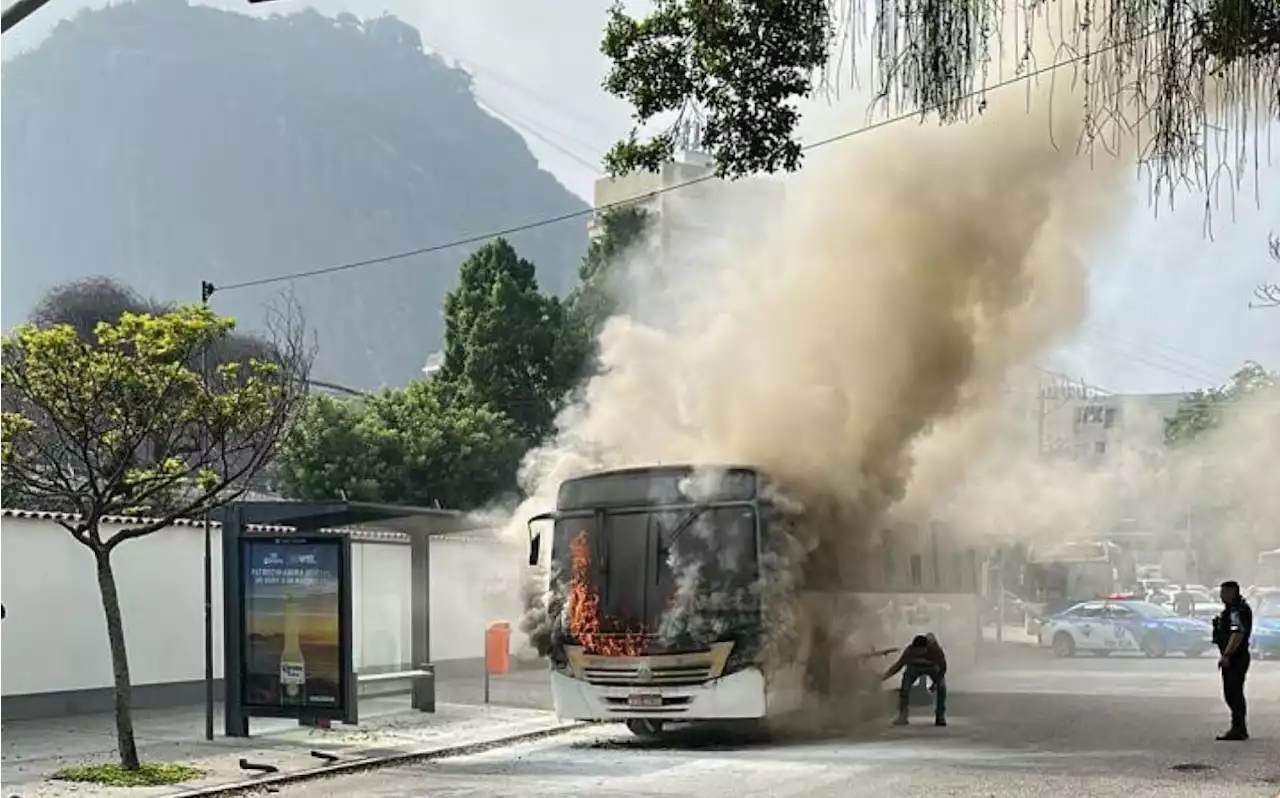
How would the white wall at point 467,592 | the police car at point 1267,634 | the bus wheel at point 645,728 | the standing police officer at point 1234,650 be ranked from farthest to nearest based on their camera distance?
1. the police car at point 1267,634
2. the white wall at point 467,592
3. the bus wheel at point 645,728
4. the standing police officer at point 1234,650

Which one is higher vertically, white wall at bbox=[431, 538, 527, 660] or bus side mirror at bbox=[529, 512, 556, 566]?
bus side mirror at bbox=[529, 512, 556, 566]

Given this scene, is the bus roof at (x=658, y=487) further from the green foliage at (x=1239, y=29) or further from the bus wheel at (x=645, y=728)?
the green foliage at (x=1239, y=29)

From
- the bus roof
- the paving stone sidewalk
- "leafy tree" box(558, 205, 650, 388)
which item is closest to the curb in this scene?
the paving stone sidewalk

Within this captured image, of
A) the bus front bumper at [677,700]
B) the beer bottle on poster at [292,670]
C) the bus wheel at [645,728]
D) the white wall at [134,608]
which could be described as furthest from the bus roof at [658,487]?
the white wall at [134,608]

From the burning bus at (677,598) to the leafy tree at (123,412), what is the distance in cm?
336

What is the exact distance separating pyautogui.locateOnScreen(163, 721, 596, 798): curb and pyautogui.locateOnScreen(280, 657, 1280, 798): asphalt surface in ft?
0.76

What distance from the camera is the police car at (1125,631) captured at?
31.7 metres

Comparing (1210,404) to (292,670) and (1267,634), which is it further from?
(292,670)

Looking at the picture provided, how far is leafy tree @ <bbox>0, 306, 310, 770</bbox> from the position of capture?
41.4 ft

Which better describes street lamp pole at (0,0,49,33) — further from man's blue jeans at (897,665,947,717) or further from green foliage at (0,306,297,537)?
man's blue jeans at (897,665,947,717)

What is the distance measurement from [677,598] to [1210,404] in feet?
146

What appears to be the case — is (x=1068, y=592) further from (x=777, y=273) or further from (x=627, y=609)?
(x=627, y=609)

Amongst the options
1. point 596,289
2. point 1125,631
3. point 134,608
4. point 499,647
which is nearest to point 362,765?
point 134,608

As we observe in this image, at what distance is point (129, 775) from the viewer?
41.2ft
